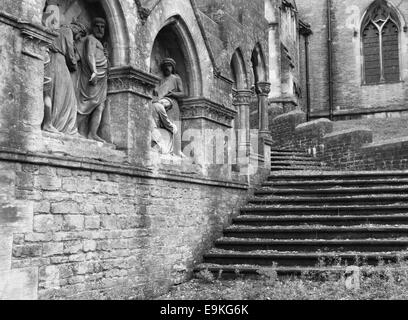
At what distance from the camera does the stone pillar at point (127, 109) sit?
26.7 ft

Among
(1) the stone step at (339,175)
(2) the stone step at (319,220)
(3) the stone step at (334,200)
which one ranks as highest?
(1) the stone step at (339,175)

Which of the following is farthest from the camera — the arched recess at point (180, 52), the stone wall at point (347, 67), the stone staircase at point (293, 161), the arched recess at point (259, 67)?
the stone wall at point (347, 67)

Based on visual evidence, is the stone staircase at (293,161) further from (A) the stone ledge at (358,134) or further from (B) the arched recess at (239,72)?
(B) the arched recess at (239,72)

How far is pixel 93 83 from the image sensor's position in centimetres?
791

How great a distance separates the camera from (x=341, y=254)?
8977mm

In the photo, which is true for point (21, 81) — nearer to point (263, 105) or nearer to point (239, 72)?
point (239, 72)

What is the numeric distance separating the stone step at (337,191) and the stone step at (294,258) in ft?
8.19

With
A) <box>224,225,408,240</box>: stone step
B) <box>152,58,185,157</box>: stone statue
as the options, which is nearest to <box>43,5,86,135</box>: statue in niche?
<box>152,58,185,157</box>: stone statue

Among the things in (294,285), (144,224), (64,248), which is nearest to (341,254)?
(294,285)

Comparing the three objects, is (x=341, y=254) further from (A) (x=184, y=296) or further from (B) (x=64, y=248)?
(B) (x=64, y=248)

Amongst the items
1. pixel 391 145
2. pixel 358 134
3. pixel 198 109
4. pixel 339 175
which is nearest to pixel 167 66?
pixel 198 109

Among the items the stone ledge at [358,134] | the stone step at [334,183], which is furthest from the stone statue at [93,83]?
the stone ledge at [358,134]

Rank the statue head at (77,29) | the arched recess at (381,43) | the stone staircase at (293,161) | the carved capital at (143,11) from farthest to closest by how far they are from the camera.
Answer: the arched recess at (381,43) < the stone staircase at (293,161) < the carved capital at (143,11) < the statue head at (77,29)
